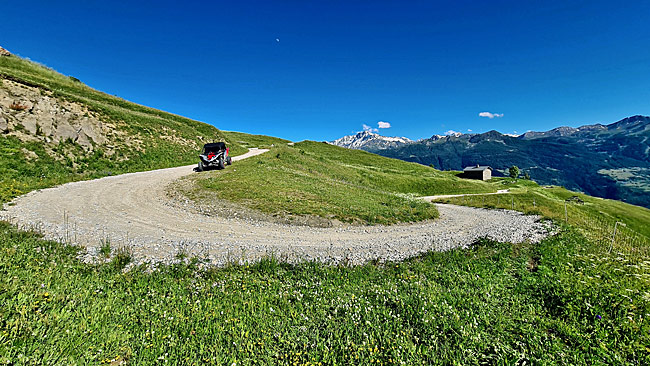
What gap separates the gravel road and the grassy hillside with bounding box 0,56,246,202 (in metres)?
4.09

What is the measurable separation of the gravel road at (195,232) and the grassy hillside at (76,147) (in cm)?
409

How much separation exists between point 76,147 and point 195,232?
2588 cm

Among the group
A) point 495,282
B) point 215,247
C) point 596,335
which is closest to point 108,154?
point 215,247

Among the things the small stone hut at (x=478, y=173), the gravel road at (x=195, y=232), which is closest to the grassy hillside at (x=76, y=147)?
the gravel road at (x=195, y=232)

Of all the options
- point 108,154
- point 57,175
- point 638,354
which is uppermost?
point 108,154

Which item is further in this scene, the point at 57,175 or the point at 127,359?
the point at 57,175

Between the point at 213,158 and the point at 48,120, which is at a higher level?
the point at 48,120

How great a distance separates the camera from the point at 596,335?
6.21 m

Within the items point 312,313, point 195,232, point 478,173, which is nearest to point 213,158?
point 195,232

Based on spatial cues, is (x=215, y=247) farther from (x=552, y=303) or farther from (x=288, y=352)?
(x=552, y=303)

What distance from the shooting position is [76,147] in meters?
27.4

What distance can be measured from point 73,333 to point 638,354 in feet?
40.4

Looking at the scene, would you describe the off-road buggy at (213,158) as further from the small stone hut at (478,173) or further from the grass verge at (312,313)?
the small stone hut at (478,173)

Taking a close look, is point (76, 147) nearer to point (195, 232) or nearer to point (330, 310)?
point (195, 232)
